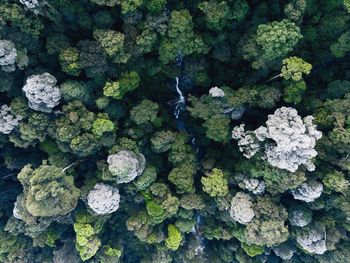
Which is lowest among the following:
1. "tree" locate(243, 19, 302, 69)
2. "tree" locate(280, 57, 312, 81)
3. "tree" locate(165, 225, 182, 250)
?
A: "tree" locate(165, 225, 182, 250)

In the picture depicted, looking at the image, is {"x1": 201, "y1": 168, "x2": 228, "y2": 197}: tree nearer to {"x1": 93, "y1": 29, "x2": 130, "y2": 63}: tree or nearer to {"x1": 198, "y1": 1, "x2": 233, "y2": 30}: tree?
{"x1": 198, "y1": 1, "x2": 233, "y2": 30}: tree

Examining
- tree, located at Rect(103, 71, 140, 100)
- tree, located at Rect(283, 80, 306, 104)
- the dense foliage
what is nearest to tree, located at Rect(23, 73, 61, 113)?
the dense foliage

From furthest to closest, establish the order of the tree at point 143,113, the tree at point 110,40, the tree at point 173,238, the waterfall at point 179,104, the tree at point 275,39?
the waterfall at point 179,104, the tree at point 173,238, the tree at point 143,113, the tree at point 110,40, the tree at point 275,39

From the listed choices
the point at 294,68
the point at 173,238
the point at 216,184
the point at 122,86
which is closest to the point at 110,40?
the point at 122,86

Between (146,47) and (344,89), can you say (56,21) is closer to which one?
(146,47)

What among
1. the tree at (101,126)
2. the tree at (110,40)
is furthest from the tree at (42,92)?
the tree at (110,40)

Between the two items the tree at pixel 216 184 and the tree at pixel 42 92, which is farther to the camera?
the tree at pixel 216 184

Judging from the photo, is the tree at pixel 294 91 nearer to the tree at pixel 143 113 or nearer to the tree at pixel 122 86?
the tree at pixel 143 113

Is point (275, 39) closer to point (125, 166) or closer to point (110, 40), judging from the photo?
point (110, 40)

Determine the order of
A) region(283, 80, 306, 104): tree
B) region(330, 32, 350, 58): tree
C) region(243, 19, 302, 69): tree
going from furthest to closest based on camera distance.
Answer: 1. region(283, 80, 306, 104): tree
2. region(330, 32, 350, 58): tree
3. region(243, 19, 302, 69): tree
